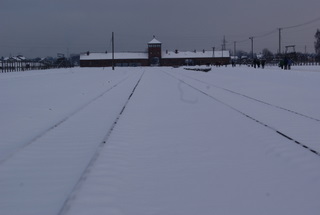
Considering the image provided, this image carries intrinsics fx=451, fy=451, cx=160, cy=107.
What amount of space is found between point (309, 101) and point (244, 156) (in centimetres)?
1126

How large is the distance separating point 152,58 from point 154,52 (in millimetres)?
2628

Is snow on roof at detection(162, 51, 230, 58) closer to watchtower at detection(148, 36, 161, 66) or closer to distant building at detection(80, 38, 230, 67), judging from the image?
distant building at detection(80, 38, 230, 67)

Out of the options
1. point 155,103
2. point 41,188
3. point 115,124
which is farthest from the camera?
point 155,103

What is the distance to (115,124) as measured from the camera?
11484 mm

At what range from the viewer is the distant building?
153 metres

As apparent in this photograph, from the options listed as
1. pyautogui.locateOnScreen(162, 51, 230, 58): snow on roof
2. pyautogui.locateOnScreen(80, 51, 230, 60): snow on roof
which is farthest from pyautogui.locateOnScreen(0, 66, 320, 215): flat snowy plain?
pyautogui.locateOnScreen(162, 51, 230, 58): snow on roof

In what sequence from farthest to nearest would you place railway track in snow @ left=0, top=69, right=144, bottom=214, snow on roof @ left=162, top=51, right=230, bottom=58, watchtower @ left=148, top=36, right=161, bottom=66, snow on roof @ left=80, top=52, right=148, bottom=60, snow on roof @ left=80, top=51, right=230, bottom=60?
snow on roof @ left=162, top=51, right=230, bottom=58 < watchtower @ left=148, top=36, right=161, bottom=66 < snow on roof @ left=80, top=51, right=230, bottom=60 < snow on roof @ left=80, top=52, right=148, bottom=60 < railway track in snow @ left=0, top=69, right=144, bottom=214

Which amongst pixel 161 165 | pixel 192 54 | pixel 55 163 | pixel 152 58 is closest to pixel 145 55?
pixel 152 58

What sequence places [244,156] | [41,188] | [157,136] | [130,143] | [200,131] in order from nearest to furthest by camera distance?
[41,188]
[244,156]
[130,143]
[157,136]
[200,131]

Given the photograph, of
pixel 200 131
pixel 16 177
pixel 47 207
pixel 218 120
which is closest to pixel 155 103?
pixel 218 120

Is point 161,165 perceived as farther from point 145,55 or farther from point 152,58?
point 145,55

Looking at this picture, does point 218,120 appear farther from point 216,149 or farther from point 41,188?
point 41,188

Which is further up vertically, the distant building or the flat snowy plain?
the distant building

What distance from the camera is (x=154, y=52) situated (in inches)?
6152
